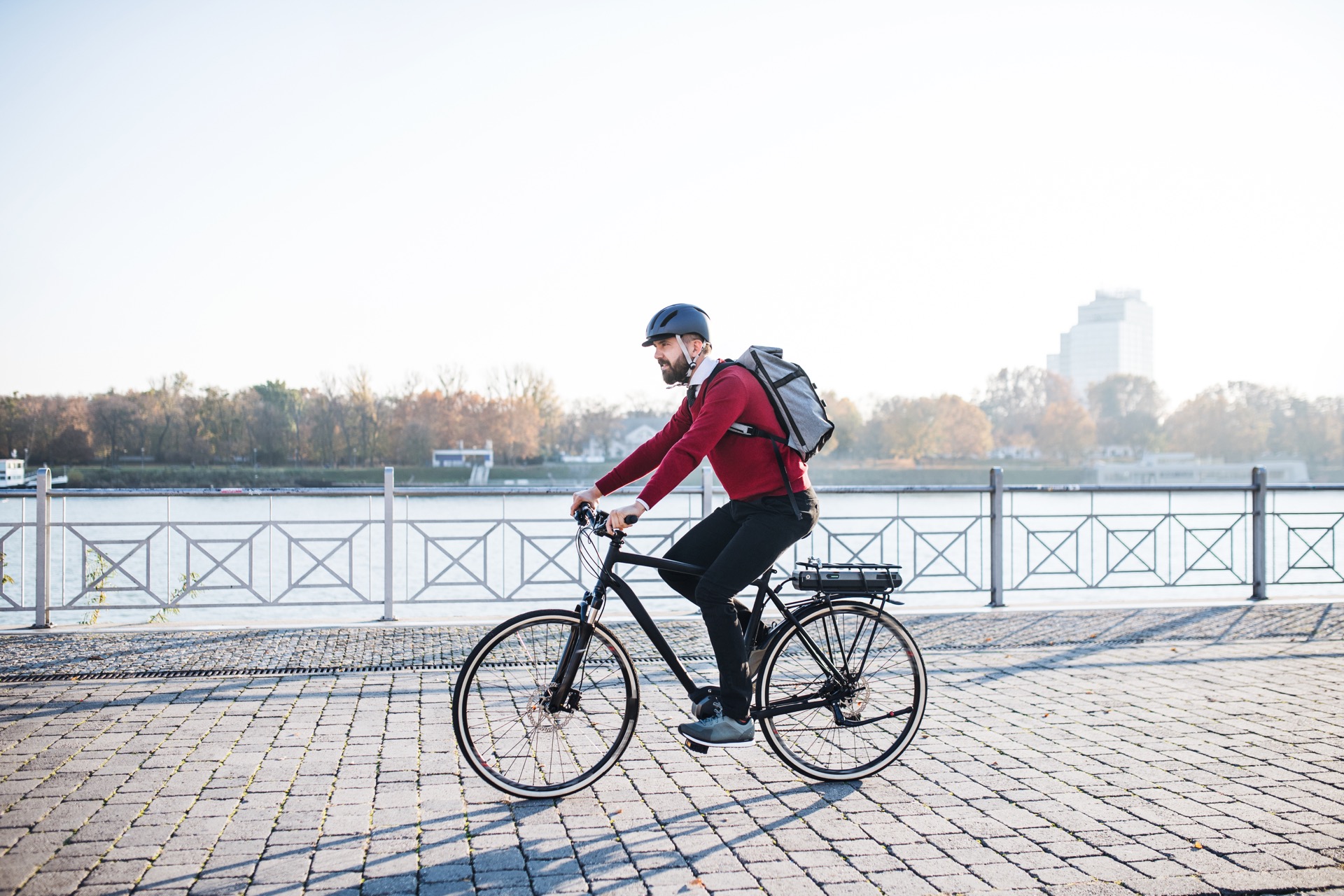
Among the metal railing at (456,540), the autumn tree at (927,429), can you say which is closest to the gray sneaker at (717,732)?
the metal railing at (456,540)

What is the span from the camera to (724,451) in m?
4.13

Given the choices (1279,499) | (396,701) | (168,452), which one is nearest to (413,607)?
(396,701)

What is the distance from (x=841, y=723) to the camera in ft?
14.3

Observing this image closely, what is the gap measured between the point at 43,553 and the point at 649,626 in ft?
21.5

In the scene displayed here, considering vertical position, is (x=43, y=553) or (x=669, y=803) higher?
(x=43, y=553)

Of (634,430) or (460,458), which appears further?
(634,430)

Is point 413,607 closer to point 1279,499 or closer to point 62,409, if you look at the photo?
point 62,409

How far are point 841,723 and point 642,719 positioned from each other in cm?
136

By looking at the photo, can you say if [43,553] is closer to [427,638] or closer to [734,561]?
[427,638]

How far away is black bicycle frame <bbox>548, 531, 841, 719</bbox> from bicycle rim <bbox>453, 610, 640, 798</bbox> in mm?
44

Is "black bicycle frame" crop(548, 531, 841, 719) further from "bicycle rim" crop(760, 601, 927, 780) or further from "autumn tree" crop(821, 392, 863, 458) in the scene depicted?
"autumn tree" crop(821, 392, 863, 458)

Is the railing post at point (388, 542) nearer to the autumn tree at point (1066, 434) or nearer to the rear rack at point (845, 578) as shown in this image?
the rear rack at point (845, 578)

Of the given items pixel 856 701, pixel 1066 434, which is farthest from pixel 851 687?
pixel 1066 434

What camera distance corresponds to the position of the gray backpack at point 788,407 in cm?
405
